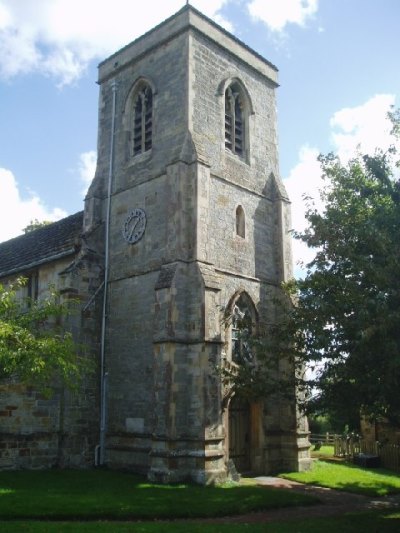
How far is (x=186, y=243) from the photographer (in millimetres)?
17969

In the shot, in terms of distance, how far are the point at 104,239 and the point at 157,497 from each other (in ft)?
34.1

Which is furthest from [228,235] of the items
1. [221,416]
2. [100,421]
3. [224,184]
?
[100,421]

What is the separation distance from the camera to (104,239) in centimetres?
2131

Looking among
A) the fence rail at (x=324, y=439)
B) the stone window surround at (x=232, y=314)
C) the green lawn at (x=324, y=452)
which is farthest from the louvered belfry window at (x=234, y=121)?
the fence rail at (x=324, y=439)

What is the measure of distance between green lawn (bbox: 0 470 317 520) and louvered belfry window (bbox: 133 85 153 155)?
11679 mm

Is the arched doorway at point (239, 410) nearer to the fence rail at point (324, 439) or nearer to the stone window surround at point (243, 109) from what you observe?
the stone window surround at point (243, 109)

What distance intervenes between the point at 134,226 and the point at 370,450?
13568 mm

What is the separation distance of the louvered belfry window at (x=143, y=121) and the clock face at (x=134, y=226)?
2.59m

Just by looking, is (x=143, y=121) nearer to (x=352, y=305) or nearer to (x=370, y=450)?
(x=352, y=305)

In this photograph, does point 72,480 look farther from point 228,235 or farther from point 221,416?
point 228,235

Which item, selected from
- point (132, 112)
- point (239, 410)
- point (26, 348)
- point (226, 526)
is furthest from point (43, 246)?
point (226, 526)

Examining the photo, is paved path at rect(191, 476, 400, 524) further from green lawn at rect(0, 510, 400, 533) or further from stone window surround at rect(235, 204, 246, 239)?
stone window surround at rect(235, 204, 246, 239)

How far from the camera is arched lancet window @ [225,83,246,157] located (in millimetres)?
21375

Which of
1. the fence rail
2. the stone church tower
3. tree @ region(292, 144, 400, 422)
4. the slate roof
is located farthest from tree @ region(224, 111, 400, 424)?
the fence rail
